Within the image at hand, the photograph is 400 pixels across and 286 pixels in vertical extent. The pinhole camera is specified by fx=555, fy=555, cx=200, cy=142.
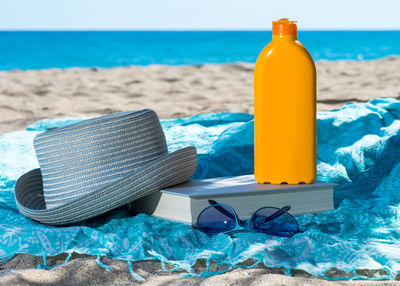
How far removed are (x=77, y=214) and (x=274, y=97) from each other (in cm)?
71

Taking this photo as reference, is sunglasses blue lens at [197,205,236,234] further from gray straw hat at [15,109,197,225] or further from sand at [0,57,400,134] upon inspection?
sand at [0,57,400,134]

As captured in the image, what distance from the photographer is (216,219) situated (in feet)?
5.35

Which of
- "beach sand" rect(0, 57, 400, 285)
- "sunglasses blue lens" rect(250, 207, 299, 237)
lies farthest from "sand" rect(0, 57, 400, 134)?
"sunglasses blue lens" rect(250, 207, 299, 237)

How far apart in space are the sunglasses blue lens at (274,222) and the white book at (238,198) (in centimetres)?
11

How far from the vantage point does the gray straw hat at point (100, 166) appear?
1697 millimetres

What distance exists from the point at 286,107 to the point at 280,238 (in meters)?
0.42

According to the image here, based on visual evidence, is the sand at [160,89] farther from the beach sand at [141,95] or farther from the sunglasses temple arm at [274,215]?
the sunglasses temple arm at [274,215]

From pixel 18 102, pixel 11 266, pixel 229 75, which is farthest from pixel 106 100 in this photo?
pixel 11 266

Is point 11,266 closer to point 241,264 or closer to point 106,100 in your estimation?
point 241,264

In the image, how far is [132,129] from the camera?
1755mm

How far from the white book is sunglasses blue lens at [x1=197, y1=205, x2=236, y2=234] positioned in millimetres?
43

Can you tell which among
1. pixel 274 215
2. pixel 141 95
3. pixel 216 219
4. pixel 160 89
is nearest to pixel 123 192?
pixel 216 219

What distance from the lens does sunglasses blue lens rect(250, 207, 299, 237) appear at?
1584 mm
